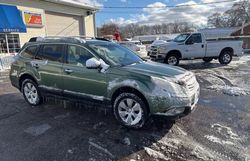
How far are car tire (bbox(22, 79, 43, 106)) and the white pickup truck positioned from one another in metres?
8.24

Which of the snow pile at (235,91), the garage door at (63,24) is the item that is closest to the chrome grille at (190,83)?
the snow pile at (235,91)

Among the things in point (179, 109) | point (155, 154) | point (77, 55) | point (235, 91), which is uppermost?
point (77, 55)

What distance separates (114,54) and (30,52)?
2468mm

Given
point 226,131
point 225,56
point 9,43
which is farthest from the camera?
point 9,43

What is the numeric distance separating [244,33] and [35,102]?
123ft

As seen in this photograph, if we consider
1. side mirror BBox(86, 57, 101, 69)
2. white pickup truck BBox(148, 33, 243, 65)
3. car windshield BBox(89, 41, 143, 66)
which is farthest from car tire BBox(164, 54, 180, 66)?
side mirror BBox(86, 57, 101, 69)

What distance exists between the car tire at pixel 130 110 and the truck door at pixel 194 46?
369 inches

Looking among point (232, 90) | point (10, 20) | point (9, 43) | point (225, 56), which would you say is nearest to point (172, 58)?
point (225, 56)

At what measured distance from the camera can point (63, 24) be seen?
19578mm

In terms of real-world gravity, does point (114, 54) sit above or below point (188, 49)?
above

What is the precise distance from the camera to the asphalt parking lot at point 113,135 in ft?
11.3

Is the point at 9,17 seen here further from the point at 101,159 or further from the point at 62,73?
the point at 101,159

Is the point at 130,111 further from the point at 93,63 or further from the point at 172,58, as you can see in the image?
the point at 172,58

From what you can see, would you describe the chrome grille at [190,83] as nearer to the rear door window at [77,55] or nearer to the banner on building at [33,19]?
the rear door window at [77,55]
